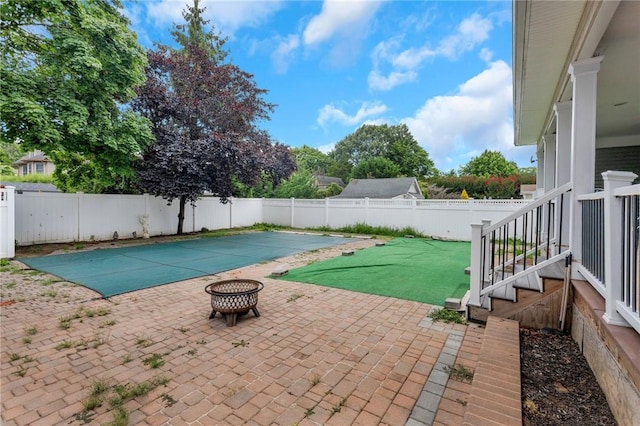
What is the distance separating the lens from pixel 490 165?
134ft

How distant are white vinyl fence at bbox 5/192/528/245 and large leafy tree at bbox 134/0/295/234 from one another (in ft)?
3.45

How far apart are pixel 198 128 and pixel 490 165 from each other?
133 ft

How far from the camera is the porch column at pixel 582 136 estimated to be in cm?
298

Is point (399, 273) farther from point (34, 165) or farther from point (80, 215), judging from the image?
point (34, 165)

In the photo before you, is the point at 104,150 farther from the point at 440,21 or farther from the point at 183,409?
the point at 440,21

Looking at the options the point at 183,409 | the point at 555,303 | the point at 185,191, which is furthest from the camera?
the point at 185,191

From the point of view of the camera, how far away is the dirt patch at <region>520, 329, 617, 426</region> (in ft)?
5.84

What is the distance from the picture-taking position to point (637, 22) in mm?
2680

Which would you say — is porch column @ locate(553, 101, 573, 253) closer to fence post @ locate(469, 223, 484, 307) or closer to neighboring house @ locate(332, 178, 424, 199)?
fence post @ locate(469, 223, 484, 307)

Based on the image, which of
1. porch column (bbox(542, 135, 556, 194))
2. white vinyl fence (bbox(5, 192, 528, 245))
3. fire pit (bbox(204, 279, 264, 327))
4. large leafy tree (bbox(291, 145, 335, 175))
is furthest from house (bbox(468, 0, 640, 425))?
large leafy tree (bbox(291, 145, 335, 175))

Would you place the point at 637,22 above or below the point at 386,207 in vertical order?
above

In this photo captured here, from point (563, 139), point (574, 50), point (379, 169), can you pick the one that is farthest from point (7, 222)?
point (379, 169)

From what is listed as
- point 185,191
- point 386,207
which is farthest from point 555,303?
point 185,191

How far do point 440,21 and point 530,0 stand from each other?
6835 mm
